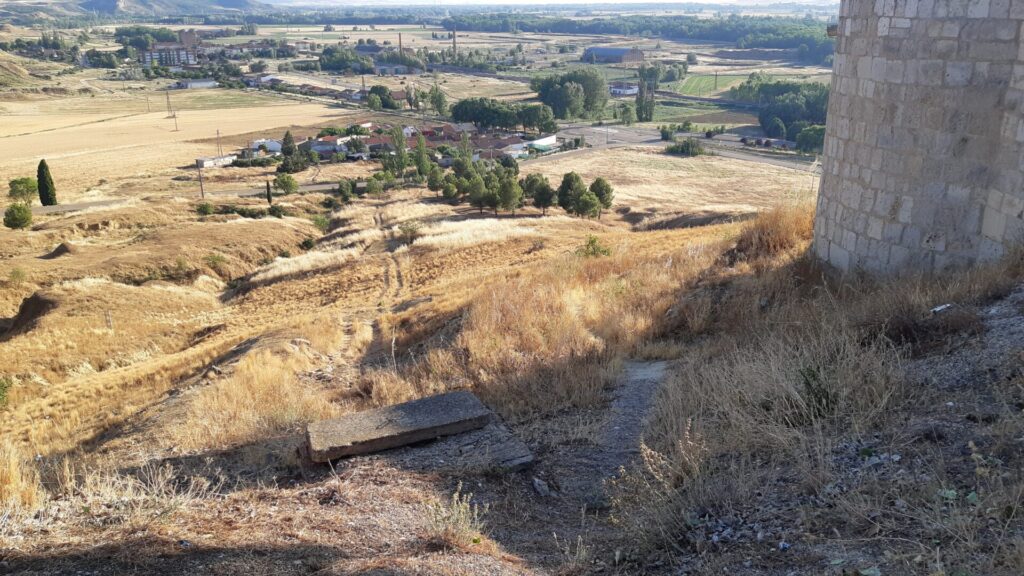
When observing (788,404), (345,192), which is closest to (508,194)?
(345,192)

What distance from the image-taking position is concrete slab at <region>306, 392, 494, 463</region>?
584 centimetres

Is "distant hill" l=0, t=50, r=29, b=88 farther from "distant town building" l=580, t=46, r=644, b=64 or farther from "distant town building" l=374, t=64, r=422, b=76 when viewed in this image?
"distant town building" l=580, t=46, r=644, b=64

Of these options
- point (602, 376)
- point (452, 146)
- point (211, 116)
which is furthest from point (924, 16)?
point (211, 116)

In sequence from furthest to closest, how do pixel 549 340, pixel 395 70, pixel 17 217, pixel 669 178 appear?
pixel 395 70, pixel 669 178, pixel 17 217, pixel 549 340

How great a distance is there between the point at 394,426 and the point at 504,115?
96462mm

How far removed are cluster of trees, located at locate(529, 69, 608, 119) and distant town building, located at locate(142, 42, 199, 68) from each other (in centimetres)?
10477

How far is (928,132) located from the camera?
7.58 metres

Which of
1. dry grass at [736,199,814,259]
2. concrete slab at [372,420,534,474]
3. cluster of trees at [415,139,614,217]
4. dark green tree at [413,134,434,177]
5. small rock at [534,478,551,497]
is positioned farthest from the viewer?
dark green tree at [413,134,434,177]

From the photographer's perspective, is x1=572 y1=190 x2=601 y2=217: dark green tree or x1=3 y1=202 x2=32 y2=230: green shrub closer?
x1=3 y1=202 x2=32 y2=230: green shrub

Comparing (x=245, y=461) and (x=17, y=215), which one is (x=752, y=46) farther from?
(x=245, y=461)

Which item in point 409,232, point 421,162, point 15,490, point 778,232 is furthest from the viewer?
point 421,162

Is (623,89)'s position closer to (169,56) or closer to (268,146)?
(268,146)

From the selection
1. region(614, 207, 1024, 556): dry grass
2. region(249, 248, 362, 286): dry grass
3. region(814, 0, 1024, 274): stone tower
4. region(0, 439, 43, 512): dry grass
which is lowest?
region(249, 248, 362, 286): dry grass

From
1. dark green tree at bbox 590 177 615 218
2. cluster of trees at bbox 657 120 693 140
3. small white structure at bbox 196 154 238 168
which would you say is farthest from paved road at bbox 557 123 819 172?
small white structure at bbox 196 154 238 168
